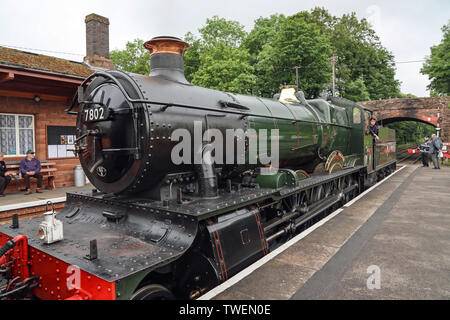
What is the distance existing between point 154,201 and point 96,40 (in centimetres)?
1189

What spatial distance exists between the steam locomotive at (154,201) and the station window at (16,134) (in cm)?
576

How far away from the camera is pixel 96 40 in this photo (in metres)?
12.9

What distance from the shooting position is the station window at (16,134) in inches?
325

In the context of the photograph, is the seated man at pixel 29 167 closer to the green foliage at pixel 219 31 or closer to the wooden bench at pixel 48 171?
the wooden bench at pixel 48 171

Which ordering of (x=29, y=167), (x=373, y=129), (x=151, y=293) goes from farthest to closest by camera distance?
(x=373, y=129) → (x=29, y=167) → (x=151, y=293)

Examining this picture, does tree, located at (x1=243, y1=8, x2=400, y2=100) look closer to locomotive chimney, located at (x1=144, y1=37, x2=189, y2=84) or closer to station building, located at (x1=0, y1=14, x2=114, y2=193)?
station building, located at (x1=0, y1=14, x2=114, y2=193)

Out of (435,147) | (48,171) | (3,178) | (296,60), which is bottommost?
(3,178)

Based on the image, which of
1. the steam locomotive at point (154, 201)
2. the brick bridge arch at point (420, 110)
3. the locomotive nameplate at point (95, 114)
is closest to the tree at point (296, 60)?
the brick bridge arch at point (420, 110)

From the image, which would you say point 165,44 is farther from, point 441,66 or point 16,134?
point 441,66

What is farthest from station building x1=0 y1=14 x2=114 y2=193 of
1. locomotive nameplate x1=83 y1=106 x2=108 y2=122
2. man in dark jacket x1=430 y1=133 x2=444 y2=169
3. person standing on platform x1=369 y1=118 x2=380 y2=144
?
man in dark jacket x1=430 y1=133 x2=444 y2=169

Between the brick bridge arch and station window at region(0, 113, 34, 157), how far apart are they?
2324 cm

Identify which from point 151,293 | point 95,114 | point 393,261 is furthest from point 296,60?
point 151,293

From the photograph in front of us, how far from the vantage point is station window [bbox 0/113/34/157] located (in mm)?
8266
